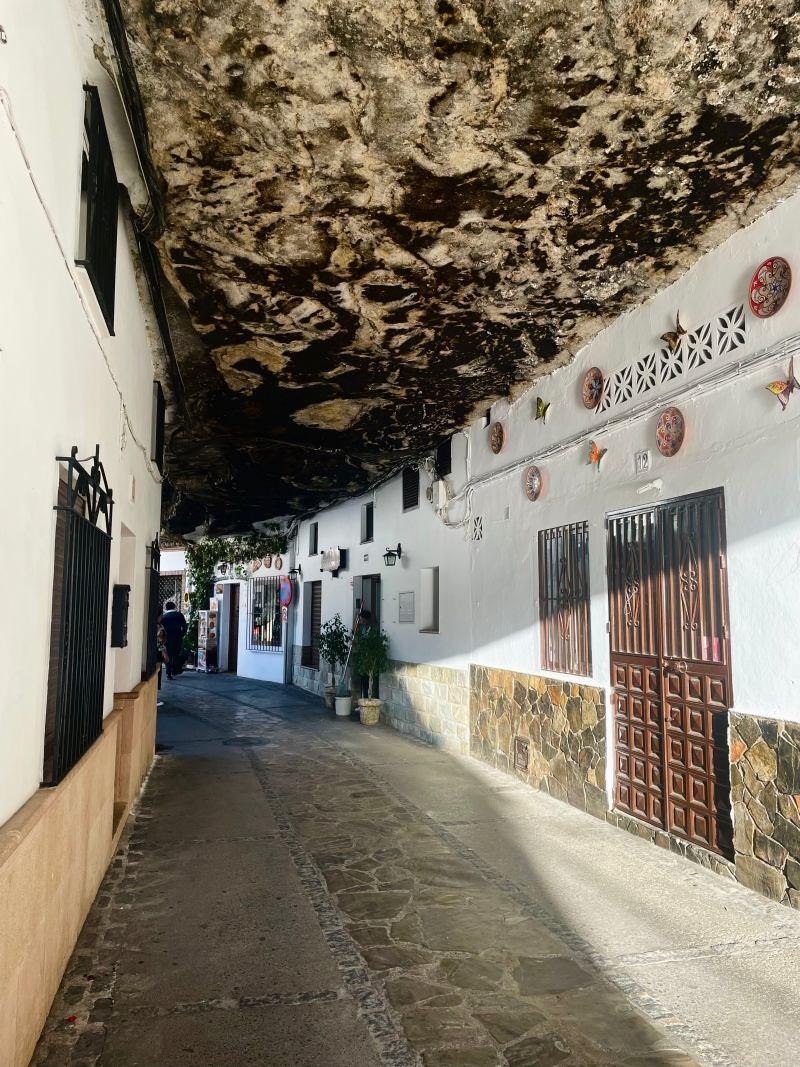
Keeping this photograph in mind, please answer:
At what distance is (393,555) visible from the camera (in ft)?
32.8

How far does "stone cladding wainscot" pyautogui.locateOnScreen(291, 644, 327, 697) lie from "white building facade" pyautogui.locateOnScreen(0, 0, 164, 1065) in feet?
29.9

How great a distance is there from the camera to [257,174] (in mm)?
3645

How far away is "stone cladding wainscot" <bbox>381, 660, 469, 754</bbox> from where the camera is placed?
7.83 meters

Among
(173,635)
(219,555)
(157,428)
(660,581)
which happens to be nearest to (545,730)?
(660,581)

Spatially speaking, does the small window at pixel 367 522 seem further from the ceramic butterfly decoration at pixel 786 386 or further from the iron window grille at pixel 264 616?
the ceramic butterfly decoration at pixel 786 386

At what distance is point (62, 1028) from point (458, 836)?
2818mm

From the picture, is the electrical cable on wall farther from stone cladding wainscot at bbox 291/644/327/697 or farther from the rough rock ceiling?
stone cladding wainscot at bbox 291/644/327/697

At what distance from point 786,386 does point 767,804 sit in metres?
2.12

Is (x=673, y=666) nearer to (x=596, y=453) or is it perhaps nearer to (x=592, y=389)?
(x=596, y=453)

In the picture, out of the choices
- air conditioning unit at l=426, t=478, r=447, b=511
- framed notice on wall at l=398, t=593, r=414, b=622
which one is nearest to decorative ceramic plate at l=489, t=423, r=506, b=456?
air conditioning unit at l=426, t=478, r=447, b=511

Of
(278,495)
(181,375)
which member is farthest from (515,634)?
(278,495)

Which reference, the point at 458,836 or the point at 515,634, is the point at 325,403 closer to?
the point at 515,634

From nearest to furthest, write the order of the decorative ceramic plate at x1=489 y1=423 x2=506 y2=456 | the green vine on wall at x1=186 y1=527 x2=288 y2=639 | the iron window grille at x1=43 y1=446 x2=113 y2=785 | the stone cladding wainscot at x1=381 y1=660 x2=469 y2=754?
the iron window grille at x1=43 y1=446 x2=113 y2=785 → the decorative ceramic plate at x1=489 y1=423 x2=506 y2=456 → the stone cladding wainscot at x1=381 y1=660 x2=469 y2=754 → the green vine on wall at x1=186 y1=527 x2=288 y2=639

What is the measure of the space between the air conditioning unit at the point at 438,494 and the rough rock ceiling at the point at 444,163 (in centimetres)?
242
